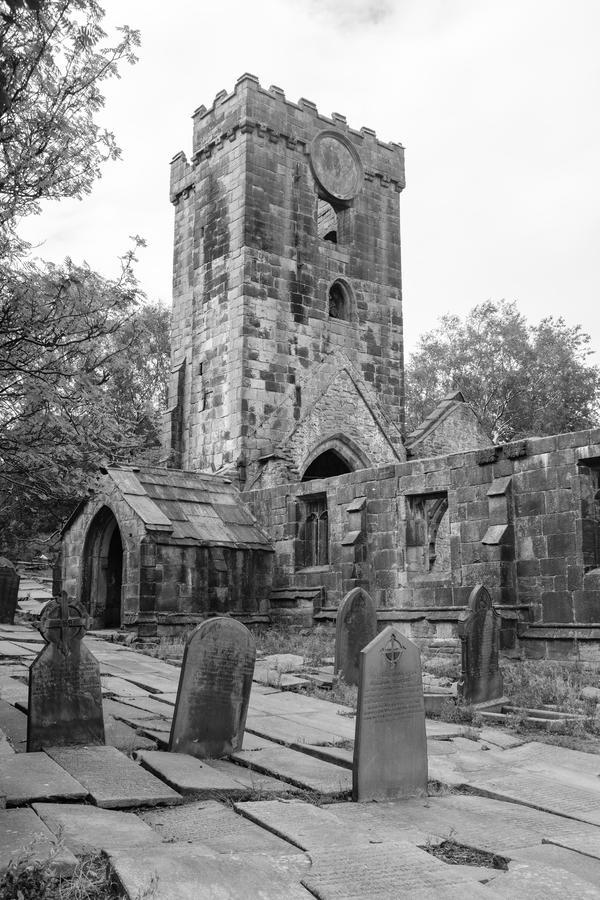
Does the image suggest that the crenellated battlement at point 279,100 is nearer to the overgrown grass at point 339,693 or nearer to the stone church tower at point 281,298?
the stone church tower at point 281,298

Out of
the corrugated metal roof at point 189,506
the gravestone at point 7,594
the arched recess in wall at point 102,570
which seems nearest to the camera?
the corrugated metal roof at point 189,506

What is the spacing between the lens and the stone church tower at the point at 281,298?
76.5ft

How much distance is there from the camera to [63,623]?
7.43 meters

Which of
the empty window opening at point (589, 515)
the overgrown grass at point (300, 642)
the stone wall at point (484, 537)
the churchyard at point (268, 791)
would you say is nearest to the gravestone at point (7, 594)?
the overgrown grass at point (300, 642)

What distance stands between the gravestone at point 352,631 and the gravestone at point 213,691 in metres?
4.20

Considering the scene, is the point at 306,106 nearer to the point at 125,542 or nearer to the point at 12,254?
the point at 125,542

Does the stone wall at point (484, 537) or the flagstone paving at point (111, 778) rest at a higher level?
the stone wall at point (484, 537)

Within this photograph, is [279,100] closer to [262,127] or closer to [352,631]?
[262,127]

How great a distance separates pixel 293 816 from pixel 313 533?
13.3 meters

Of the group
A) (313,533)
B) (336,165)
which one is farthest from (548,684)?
(336,165)

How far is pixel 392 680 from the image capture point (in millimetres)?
6504

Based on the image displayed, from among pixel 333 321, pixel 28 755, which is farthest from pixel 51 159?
pixel 333 321

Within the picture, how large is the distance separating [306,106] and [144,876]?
24.6 metres

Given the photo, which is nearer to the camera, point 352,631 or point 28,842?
point 28,842
